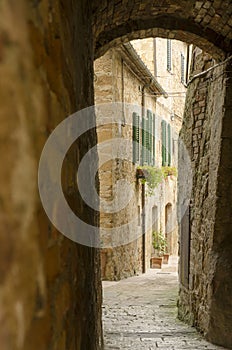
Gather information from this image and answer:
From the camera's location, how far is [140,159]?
10.6 metres

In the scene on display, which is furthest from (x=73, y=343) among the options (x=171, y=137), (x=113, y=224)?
(x=171, y=137)

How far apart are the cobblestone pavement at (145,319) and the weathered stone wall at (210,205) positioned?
0.81 ft

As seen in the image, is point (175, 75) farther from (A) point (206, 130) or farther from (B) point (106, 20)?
(B) point (106, 20)

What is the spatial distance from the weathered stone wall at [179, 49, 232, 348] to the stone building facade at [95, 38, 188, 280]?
321cm

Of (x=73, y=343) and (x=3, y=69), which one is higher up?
(x=3, y=69)

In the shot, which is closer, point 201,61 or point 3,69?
point 3,69

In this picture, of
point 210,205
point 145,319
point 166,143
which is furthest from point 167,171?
point 210,205

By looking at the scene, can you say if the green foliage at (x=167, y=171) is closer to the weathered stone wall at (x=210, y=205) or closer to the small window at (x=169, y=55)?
the small window at (x=169, y=55)

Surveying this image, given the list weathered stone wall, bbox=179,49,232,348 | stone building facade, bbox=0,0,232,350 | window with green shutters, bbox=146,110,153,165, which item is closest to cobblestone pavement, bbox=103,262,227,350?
weathered stone wall, bbox=179,49,232,348

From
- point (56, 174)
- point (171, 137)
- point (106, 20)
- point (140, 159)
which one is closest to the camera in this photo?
point (56, 174)

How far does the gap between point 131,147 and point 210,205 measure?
17.6 feet

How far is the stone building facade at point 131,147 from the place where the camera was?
8.20m

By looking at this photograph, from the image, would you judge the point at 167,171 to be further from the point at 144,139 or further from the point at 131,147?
the point at 131,147

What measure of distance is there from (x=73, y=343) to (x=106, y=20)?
2.85m
